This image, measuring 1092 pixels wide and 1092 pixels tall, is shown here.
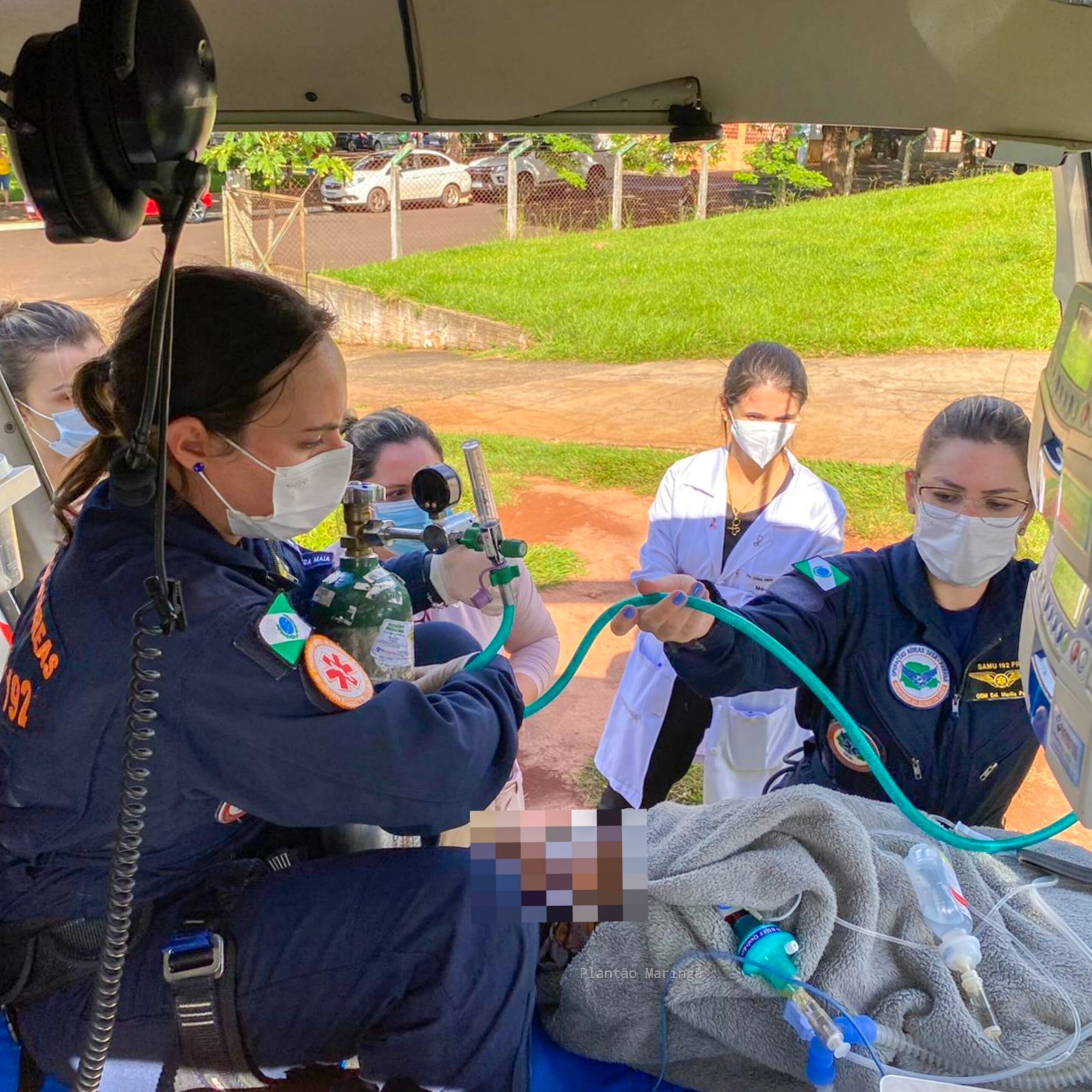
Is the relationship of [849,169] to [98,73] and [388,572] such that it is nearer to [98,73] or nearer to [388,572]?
[388,572]

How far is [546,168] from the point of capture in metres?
14.8

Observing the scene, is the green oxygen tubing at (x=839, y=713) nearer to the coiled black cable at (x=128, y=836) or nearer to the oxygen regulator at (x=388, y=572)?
the oxygen regulator at (x=388, y=572)

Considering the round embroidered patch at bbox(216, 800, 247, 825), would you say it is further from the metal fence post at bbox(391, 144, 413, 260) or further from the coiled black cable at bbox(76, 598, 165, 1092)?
the metal fence post at bbox(391, 144, 413, 260)

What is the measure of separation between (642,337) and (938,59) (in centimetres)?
950

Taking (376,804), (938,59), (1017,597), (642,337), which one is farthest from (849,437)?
(376,804)

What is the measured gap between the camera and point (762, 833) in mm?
1576

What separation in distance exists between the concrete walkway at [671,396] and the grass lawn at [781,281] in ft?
1.71

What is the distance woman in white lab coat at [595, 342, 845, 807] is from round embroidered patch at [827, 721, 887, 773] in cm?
91

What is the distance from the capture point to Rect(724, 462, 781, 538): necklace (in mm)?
3238

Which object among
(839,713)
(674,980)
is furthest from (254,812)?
(839,713)

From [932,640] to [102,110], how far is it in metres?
1.72

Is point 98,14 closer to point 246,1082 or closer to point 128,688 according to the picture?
point 128,688

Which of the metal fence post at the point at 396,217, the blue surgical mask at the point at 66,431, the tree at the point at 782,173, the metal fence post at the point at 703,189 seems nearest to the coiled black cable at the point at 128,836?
the blue surgical mask at the point at 66,431

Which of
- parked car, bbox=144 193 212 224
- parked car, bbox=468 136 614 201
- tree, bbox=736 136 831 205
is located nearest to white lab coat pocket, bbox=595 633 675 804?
parked car, bbox=144 193 212 224
